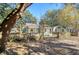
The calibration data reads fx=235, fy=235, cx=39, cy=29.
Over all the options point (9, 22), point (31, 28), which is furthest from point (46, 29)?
point (9, 22)

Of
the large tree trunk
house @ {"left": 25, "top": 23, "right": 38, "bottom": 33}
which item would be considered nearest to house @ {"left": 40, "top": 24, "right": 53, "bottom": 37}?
house @ {"left": 25, "top": 23, "right": 38, "bottom": 33}

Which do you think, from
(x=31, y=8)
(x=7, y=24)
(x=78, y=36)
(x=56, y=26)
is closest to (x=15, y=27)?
(x=7, y=24)

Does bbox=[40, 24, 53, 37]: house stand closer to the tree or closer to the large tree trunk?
the tree

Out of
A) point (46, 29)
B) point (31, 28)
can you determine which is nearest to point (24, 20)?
point (31, 28)

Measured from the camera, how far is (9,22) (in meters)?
2.06

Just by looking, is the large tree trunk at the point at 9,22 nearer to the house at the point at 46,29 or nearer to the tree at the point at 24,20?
the tree at the point at 24,20

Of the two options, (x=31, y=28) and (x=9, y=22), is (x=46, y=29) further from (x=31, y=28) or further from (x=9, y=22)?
(x=9, y=22)

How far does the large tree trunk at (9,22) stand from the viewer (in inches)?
80.6

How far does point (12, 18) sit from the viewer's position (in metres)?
2.06

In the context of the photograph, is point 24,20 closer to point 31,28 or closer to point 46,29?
point 31,28

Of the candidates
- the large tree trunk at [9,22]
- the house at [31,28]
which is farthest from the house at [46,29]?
the large tree trunk at [9,22]

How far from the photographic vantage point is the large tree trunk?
2.05 m

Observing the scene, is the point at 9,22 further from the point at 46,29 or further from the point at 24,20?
the point at 46,29

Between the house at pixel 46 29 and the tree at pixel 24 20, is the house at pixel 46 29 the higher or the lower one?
the lower one
